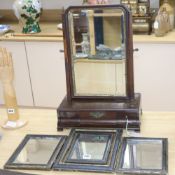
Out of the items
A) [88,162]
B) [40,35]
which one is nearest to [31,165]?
[88,162]

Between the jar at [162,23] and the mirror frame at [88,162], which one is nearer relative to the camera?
the mirror frame at [88,162]

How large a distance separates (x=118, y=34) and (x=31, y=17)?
171 cm

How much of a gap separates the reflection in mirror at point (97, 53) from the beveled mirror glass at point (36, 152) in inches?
10.0

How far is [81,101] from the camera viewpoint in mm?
1628

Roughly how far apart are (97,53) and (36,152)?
0.49m

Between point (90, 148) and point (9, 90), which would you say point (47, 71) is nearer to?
point (9, 90)

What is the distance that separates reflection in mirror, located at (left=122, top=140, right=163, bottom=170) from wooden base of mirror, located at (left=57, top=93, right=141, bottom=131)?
0.11m

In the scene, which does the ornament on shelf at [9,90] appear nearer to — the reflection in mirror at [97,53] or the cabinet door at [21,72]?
the reflection in mirror at [97,53]

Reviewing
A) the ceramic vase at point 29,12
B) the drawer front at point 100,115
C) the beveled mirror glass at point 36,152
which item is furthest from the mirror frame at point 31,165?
the ceramic vase at point 29,12

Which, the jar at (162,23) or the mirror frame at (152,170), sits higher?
the jar at (162,23)

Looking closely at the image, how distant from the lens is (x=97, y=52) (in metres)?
1.61

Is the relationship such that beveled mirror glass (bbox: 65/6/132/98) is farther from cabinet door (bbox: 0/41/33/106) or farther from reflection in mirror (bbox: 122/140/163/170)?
cabinet door (bbox: 0/41/33/106)

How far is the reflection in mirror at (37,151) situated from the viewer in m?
1.39

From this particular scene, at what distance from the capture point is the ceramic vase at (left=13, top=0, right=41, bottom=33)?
3.09 meters
